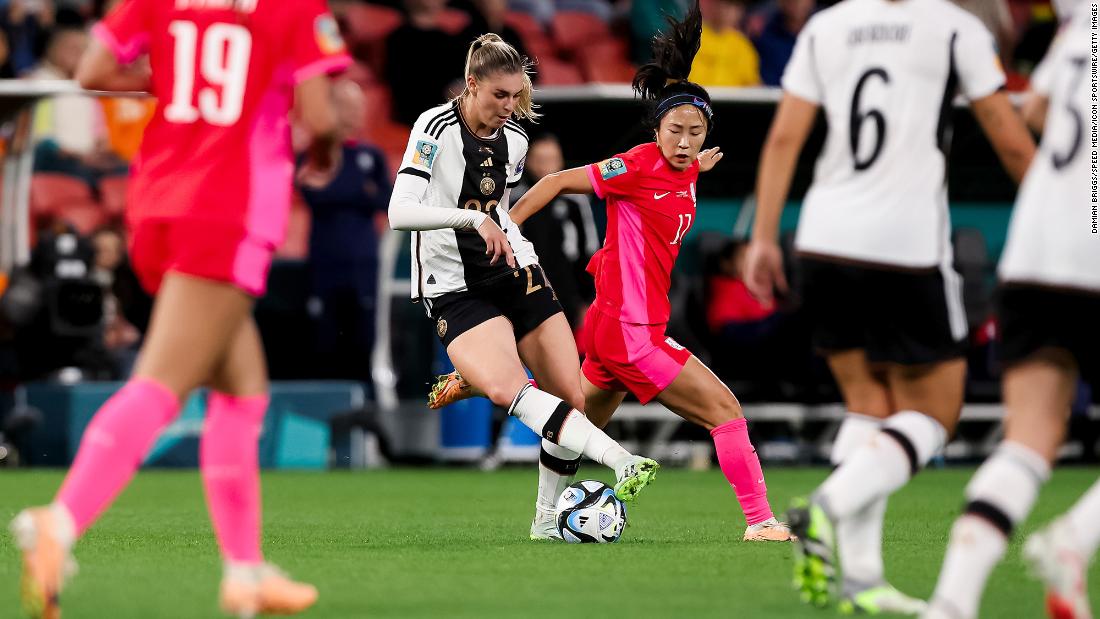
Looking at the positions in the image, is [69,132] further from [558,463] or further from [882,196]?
[882,196]

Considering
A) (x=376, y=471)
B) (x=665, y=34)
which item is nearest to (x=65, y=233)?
(x=376, y=471)

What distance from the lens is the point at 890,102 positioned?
546 centimetres

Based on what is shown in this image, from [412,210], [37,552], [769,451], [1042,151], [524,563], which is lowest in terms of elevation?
[769,451]

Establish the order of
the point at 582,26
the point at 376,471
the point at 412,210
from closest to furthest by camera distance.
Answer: the point at 412,210 → the point at 376,471 → the point at 582,26

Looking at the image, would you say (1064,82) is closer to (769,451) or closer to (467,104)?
(467,104)

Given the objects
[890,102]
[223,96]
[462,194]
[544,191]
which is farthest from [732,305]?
[223,96]

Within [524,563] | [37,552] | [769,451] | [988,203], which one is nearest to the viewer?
[37,552]

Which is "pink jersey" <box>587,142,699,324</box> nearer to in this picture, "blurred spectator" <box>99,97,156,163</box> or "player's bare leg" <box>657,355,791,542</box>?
"player's bare leg" <box>657,355,791,542</box>

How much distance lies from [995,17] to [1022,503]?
485 inches

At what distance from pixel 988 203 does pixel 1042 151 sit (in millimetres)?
11579

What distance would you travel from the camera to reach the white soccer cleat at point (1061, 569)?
451 centimetres

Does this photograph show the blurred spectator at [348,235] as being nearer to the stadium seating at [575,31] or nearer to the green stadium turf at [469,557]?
the green stadium turf at [469,557]

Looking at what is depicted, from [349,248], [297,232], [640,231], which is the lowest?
[297,232]

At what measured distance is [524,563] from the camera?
6762 mm
